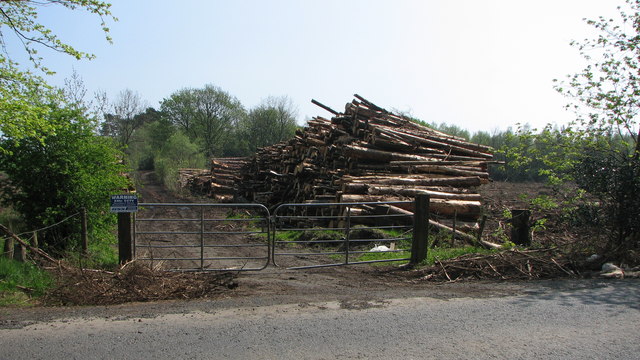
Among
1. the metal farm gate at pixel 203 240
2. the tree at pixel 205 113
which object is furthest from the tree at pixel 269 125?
the metal farm gate at pixel 203 240

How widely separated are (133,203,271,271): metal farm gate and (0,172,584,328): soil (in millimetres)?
509

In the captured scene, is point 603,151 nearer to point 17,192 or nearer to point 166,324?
point 166,324

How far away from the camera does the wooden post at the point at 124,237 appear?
6727 mm

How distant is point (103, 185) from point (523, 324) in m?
8.48

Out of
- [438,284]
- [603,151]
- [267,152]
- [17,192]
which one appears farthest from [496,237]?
[267,152]

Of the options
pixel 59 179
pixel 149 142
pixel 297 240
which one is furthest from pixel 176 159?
pixel 59 179

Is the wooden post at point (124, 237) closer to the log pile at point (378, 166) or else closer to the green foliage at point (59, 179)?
the green foliage at point (59, 179)

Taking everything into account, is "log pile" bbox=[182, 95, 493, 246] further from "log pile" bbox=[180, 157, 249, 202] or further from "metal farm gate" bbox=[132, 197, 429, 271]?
"log pile" bbox=[180, 157, 249, 202]

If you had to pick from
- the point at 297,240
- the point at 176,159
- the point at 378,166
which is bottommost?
the point at 297,240

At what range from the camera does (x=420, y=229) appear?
25.8 feet

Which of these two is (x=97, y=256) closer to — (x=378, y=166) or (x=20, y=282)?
(x=20, y=282)

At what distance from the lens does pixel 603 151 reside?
Result: 8.48 metres

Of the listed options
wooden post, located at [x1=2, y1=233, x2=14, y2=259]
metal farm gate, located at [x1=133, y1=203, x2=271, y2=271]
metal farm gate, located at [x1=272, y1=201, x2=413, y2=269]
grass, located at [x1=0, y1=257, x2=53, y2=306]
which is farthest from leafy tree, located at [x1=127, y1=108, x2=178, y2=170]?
grass, located at [x1=0, y1=257, x2=53, y2=306]

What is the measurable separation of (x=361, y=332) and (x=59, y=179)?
758cm
